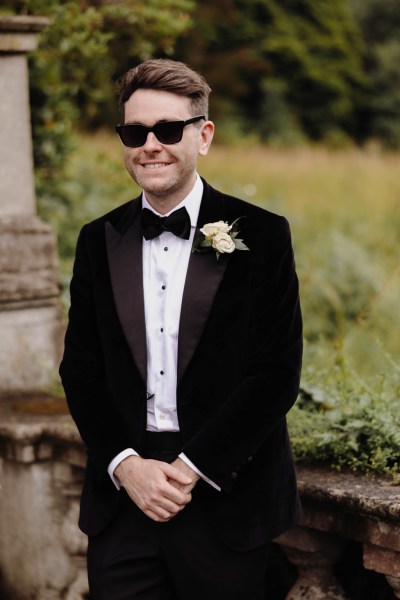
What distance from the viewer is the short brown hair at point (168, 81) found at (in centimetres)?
224

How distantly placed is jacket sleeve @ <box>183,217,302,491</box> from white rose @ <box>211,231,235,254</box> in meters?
0.08

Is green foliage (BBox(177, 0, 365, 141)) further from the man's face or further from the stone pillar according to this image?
the man's face

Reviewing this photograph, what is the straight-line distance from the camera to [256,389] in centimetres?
221

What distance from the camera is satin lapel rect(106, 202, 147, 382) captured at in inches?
91.1

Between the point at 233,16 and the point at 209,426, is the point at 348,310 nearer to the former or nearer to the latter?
the point at 209,426

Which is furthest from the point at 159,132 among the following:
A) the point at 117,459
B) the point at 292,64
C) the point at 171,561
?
the point at 292,64

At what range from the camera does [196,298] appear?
2.29 m

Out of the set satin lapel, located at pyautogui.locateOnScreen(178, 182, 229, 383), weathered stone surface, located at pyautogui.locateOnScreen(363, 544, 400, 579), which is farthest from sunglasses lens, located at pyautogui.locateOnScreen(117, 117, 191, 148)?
weathered stone surface, located at pyautogui.locateOnScreen(363, 544, 400, 579)

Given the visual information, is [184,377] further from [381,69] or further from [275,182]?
[381,69]

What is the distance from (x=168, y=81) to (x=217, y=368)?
746 mm

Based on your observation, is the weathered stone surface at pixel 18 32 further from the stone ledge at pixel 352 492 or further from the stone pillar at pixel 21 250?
the stone ledge at pixel 352 492

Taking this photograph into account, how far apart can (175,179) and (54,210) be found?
4154 mm

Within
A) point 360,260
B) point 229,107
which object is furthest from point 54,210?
point 229,107

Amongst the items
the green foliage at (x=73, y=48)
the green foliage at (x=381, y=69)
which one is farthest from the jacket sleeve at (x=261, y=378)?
the green foliage at (x=381, y=69)
